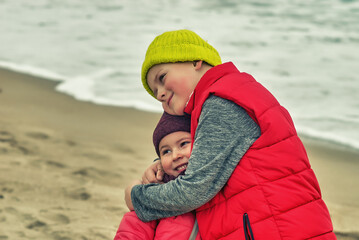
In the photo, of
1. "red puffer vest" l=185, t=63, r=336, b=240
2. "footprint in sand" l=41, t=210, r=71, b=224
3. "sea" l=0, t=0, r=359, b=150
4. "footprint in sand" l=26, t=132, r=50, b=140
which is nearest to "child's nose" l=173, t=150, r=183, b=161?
"red puffer vest" l=185, t=63, r=336, b=240

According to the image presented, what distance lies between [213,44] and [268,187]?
6.67m

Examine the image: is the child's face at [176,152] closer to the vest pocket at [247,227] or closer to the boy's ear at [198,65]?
the boy's ear at [198,65]

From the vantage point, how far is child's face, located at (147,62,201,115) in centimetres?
230

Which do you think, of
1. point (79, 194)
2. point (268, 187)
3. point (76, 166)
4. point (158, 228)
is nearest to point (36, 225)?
point (79, 194)

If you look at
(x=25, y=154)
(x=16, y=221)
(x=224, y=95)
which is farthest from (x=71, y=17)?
(x=224, y=95)

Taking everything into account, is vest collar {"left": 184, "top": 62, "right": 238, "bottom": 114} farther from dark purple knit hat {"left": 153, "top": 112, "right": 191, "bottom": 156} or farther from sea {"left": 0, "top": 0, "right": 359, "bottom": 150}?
sea {"left": 0, "top": 0, "right": 359, "bottom": 150}

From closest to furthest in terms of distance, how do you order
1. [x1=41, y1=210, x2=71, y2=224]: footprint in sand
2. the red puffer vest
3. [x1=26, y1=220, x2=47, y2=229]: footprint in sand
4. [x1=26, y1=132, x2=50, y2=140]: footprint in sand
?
the red puffer vest < [x1=26, y1=220, x2=47, y2=229]: footprint in sand < [x1=41, y1=210, x2=71, y2=224]: footprint in sand < [x1=26, y1=132, x2=50, y2=140]: footprint in sand

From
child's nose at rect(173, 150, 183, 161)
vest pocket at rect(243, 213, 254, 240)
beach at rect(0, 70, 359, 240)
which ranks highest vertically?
child's nose at rect(173, 150, 183, 161)

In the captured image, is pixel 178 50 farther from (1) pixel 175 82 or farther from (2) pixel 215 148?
(2) pixel 215 148

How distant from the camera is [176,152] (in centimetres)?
239

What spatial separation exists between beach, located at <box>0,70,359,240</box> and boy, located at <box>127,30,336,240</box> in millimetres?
1319

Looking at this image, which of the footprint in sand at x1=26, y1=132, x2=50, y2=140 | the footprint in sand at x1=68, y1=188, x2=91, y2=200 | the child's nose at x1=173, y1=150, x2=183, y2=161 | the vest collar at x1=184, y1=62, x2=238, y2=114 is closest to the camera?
the vest collar at x1=184, y1=62, x2=238, y2=114

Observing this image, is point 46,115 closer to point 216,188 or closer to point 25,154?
point 25,154

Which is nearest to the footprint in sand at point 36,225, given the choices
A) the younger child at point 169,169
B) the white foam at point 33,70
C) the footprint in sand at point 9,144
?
the younger child at point 169,169
